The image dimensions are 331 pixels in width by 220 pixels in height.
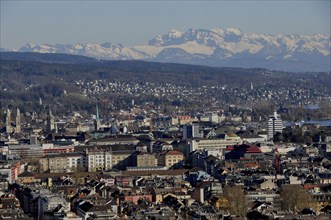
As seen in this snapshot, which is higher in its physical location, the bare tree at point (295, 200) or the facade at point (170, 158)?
the bare tree at point (295, 200)

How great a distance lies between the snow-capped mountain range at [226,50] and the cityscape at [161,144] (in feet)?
160

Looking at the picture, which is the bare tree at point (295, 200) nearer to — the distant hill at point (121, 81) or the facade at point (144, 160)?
A: the facade at point (144, 160)

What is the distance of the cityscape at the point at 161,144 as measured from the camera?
66.2 ft

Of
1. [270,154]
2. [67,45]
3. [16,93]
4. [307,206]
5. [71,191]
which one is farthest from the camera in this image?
[67,45]

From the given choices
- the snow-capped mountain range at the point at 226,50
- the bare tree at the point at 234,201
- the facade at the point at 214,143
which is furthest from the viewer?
the snow-capped mountain range at the point at 226,50

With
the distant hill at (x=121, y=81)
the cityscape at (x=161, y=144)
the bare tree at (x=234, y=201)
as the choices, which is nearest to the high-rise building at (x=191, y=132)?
the cityscape at (x=161, y=144)

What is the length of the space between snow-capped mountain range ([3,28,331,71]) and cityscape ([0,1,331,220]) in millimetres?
48856

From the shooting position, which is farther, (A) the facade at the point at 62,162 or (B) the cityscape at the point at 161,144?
(A) the facade at the point at 62,162

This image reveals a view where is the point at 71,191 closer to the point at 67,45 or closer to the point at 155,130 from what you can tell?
the point at 155,130

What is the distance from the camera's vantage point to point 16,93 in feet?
224

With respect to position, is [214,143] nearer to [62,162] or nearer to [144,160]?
[144,160]

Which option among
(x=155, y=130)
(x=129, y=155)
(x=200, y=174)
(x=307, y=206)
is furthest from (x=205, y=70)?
(x=307, y=206)

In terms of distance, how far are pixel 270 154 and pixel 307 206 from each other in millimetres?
11248

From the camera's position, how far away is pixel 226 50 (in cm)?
15775
